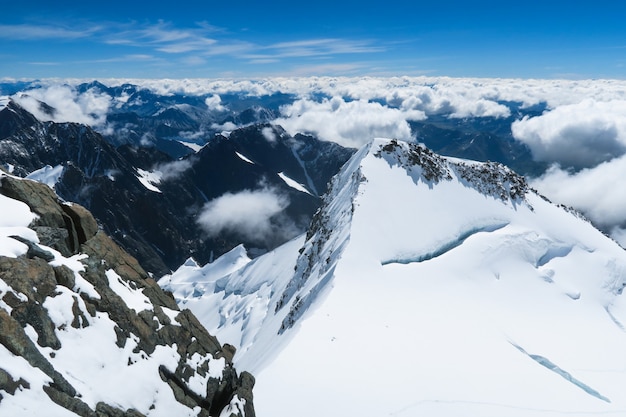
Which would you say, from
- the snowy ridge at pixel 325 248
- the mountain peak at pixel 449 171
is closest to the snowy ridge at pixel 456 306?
the mountain peak at pixel 449 171

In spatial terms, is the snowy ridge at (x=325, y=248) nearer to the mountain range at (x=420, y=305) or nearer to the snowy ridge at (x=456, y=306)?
the mountain range at (x=420, y=305)

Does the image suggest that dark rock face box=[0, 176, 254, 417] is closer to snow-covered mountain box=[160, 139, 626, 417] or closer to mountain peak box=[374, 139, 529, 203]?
snow-covered mountain box=[160, 139, 626, 417]

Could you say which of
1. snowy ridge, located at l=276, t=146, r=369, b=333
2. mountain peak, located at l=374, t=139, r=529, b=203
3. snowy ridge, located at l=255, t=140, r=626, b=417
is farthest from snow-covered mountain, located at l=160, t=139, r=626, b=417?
snowy ridge, located at l=276, t=146, r=369, b=333

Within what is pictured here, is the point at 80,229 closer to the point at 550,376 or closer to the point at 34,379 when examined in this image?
the point at 34,379

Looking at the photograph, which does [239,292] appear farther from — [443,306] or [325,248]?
[443,306]

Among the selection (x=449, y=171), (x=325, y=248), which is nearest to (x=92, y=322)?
(x=325, y=248)
